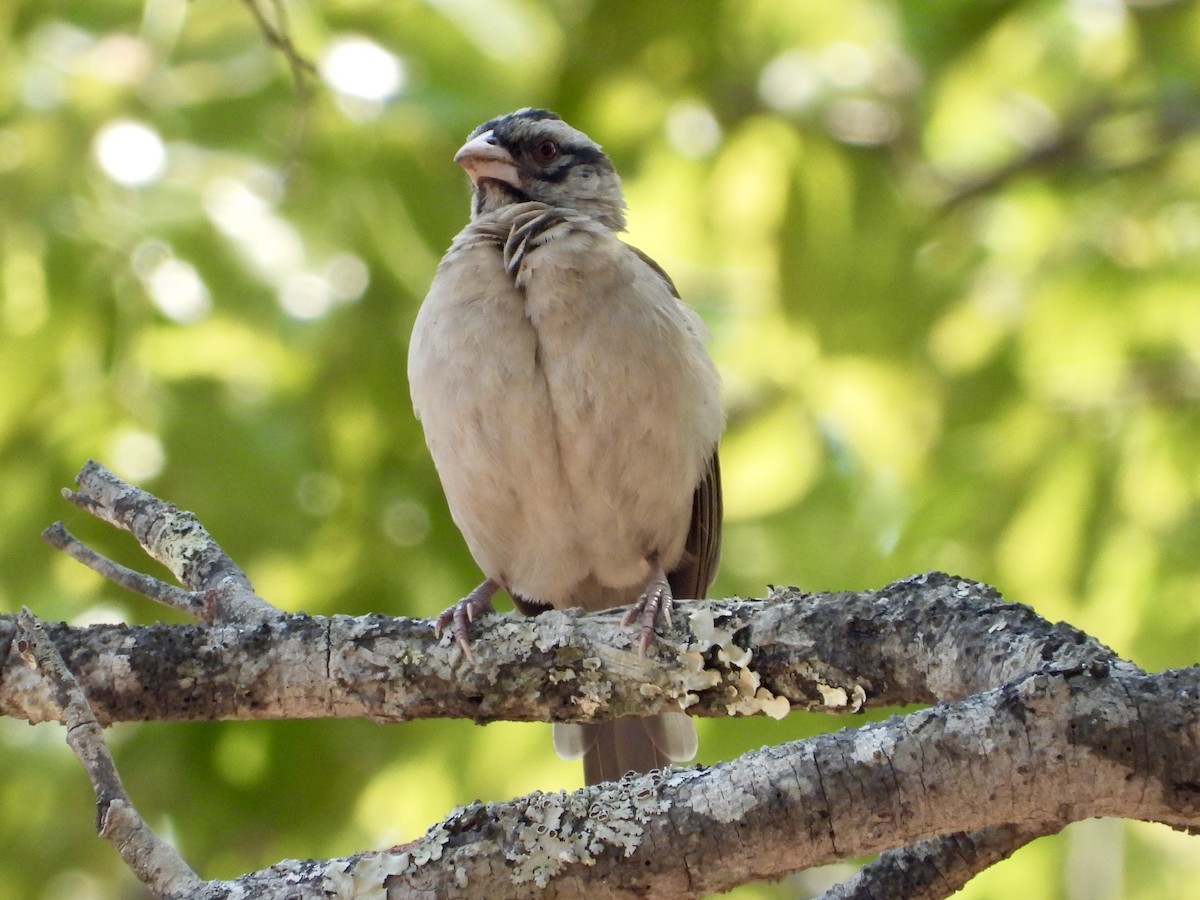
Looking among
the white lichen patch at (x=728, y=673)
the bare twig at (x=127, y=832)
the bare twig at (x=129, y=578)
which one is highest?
the bare twig at (x=129, y=578)

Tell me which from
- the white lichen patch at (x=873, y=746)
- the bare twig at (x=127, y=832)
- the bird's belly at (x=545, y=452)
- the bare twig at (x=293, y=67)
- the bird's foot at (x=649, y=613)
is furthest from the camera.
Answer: the bird's belly at (x=545, y=452)

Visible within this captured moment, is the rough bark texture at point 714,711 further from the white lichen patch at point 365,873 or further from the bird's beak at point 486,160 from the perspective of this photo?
the bird's beak at point 486,160

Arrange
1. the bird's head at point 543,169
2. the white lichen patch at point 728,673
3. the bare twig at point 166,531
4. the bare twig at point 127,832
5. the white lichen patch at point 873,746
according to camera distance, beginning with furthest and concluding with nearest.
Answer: the bird's head at point 543,169 → the bare twig at point 166,531 → the white lichen patch at point 728,673 → the bare twig at point 127,832 → the white lichen patch at point 873,746

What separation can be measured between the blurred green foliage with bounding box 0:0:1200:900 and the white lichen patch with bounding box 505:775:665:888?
2183mm

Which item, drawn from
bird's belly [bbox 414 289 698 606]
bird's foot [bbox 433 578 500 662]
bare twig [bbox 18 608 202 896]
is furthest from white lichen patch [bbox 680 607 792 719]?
bird's belly [bbox 414 289 698 606]

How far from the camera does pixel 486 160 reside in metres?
4.84

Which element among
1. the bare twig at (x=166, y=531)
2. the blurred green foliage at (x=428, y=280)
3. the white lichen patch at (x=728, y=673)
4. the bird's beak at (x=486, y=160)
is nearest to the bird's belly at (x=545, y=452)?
→ the blurred green foliage at (x=428, y=280)

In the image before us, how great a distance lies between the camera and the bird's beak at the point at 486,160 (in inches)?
189

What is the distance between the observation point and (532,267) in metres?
4.38

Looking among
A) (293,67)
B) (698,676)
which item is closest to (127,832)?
(698,676)

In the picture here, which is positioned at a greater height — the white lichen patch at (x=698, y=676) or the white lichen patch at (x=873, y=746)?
the white lichen patch at (x=698, y=676)

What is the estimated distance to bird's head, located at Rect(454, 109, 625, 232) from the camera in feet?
16.1

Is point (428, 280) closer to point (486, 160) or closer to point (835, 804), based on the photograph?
point (486, 160)

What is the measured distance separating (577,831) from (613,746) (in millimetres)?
2470
